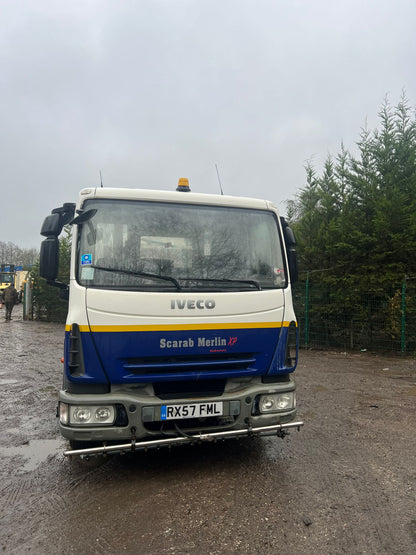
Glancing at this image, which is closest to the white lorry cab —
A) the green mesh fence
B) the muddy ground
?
the muddy ground

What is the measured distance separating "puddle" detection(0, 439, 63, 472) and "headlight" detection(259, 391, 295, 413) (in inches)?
88.3

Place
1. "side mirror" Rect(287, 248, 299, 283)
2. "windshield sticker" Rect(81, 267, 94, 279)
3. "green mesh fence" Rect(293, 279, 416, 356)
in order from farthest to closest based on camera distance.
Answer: "green mesh fence" Rect(293, 279, 416, 356) < "side mirror" Rect(287, 248, 299, 283) < "windshield sticker" Rect(81, 267, 94, 279)

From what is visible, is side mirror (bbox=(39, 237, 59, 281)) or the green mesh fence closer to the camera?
side mirror (bbox=(39, 237, 59, 281))

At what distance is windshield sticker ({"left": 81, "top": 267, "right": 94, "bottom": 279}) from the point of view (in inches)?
143

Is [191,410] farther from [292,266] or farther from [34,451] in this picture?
[34,451]

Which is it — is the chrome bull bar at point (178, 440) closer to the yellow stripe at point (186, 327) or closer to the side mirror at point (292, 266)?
the yellow stripe at point (186, 327)

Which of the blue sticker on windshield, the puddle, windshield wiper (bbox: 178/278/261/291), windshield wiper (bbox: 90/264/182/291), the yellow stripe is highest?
the blue sticker on windshield

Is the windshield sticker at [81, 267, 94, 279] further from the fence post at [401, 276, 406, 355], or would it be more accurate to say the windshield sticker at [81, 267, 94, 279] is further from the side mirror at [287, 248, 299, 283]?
the fence post at [401, 276, 406, 355]

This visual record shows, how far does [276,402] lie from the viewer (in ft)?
12.8

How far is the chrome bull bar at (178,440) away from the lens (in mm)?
3381

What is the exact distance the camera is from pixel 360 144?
12.4 metres

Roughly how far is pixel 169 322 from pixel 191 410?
30.1 inches

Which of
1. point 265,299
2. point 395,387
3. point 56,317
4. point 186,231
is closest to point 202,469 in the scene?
point 265,299

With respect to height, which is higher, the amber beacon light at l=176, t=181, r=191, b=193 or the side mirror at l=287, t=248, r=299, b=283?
the amber beacon light at l=176, t=181, r=191, b=193
